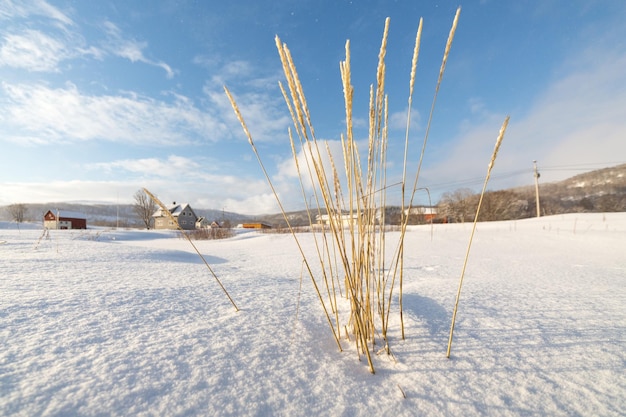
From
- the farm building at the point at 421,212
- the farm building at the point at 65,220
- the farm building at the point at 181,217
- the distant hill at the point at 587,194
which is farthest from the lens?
the farm building at the point at 181,217

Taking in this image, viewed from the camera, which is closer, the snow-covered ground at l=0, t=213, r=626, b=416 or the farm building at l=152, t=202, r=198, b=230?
the snow-covered ground at l=0, t=213, r=626, b=416

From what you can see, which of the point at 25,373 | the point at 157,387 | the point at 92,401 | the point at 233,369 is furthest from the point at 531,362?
the point at 25,373

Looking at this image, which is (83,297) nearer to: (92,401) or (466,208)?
(92,401)

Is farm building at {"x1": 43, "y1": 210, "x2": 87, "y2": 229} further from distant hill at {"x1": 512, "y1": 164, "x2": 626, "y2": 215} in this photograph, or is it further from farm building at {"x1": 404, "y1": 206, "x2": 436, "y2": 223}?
distant hill at {"x1": 512, "y1": 164, "x2": 626, "y2": 215}

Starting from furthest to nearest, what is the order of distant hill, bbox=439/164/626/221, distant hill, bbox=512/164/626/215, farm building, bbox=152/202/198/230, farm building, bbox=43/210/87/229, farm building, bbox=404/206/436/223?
farm building, bbox=152/202/198/230
farm building, bbox=43/210/87/229
distant hill, bbox=512/164/626/215
distant hill, bbox=439/164/626/221
farm building, bbox=404/206/436/223

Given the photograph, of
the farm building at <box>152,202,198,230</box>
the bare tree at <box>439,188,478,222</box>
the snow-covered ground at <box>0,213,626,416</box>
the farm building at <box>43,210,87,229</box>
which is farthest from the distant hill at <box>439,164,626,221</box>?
the farm building at <box>43,210,87,229</box>

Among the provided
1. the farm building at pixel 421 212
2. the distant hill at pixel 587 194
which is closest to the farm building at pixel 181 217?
the farm building at pixel 421 212

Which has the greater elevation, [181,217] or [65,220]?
[181,217]

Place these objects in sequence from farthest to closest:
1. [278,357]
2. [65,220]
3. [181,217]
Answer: [181,217] < [65,220] < [278,357]

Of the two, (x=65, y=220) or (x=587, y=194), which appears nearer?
(x=587, y=194)

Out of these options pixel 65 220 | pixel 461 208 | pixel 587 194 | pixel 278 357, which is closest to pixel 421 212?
pixel 461 208

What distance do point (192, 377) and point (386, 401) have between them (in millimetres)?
461

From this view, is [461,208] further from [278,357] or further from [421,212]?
[278,357]

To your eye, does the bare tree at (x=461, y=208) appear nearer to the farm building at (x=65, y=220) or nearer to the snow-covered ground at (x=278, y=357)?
the snow-covered ground at (x=278, y=357)
